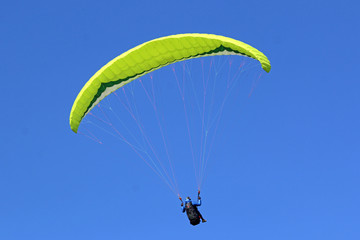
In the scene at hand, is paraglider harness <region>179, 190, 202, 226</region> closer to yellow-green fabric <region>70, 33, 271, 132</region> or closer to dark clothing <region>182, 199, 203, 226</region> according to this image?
dark clothing <region>182, 199, 203, 226</region>

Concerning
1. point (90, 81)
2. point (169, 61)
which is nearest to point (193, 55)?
point (169, 61)

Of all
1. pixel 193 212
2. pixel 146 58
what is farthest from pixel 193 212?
pixel 146 58

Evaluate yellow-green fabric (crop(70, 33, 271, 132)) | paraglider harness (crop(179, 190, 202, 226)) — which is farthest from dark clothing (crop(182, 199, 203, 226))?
yellow-green fabric (crop(70, 33, 271, 132))

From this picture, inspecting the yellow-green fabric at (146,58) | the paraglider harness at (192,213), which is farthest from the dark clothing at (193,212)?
the yellow-green fabric at (146,58)

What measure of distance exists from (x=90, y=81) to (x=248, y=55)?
7.00 m

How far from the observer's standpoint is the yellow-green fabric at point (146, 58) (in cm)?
2545

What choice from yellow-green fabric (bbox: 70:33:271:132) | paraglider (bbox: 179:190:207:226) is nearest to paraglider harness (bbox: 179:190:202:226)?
paraglider (bbox: 179:190:207:226)

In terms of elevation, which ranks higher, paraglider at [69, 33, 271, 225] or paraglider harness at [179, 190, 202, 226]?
paraglider at [69, 33, 271, 225]

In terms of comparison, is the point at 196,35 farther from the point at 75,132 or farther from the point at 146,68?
the point at 75,132

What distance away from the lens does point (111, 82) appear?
90.4 ft

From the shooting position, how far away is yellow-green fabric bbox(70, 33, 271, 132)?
25.5 m

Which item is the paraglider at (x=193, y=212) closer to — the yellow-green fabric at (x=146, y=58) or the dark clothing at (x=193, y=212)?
the dark clothing at (x=193, y=212)

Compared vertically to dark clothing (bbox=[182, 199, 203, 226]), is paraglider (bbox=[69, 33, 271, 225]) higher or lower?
higher

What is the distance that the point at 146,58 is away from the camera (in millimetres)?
27078
